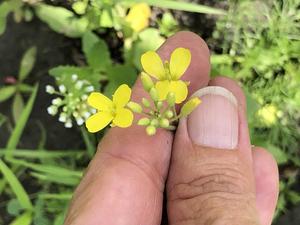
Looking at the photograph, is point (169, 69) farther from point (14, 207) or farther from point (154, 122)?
point (14, 207)

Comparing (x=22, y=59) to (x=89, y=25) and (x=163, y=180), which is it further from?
(x=163, y=180)

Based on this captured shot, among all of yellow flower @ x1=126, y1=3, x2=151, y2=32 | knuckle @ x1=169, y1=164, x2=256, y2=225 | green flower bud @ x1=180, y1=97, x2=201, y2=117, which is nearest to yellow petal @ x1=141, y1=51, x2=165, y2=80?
green flower bud @ x1=180, y1=97, x2=201, y2=117

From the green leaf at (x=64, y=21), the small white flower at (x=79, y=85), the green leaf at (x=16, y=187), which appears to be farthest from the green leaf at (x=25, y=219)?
the green leaf at (x=64, y=21)

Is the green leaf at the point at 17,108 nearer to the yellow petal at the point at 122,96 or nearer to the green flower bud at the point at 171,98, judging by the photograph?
the yellow petal at the point at 122,96

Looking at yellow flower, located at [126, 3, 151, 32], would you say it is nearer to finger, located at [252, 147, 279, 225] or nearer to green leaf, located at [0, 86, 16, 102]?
green leaf, located at [0, 86, 16, 102]

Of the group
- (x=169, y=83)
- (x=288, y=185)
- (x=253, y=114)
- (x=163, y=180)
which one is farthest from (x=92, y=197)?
(x=288, y=185)

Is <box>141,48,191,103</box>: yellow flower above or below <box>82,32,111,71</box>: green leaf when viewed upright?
above
